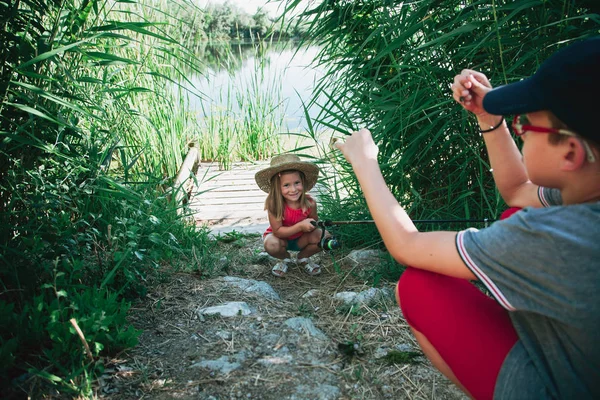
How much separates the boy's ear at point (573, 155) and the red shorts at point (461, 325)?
457mm

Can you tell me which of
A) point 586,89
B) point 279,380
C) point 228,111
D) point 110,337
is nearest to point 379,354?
point 279,380

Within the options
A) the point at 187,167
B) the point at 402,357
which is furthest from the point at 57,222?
the point at 187,167

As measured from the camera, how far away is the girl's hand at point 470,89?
1.63 m

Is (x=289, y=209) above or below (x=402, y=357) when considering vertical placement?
above

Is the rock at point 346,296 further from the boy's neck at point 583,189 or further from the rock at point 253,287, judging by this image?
the boy's neck at point 583,189

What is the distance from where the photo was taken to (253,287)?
9.28ft

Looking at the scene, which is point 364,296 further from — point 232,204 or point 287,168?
point 232,204

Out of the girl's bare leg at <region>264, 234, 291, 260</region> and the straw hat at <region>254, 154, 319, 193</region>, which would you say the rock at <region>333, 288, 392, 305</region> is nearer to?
the girl's bare leg at <region>264, 234, 291, 260</region>

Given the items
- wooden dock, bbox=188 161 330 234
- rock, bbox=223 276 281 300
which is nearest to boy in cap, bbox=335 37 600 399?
rock, bbox=223 276 281 300

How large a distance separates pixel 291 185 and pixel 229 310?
1.11 metres

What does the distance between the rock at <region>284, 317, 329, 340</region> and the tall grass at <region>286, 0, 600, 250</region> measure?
0.98 m

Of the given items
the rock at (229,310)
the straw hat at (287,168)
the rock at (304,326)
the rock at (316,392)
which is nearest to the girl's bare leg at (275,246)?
the straw hat at (287,168)

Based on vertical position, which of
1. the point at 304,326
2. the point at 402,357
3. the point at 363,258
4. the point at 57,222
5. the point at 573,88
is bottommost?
the point at 402,357

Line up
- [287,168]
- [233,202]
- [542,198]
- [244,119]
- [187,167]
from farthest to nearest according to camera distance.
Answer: [244,119] < [233,202] < [187,167] < [287,168] < [542,198]
